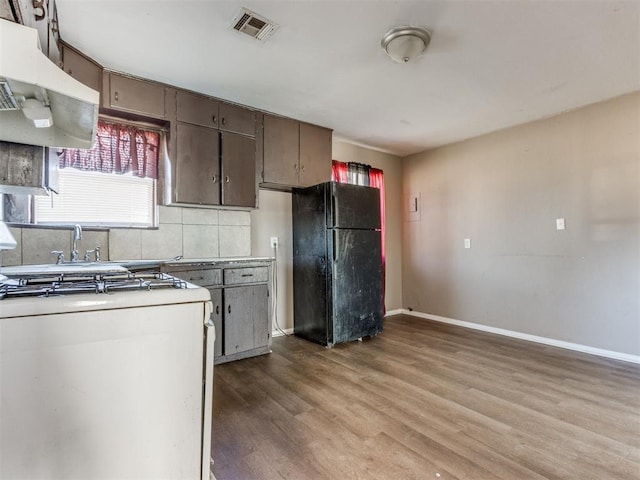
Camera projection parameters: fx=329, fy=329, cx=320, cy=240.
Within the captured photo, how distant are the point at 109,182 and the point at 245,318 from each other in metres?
1.63

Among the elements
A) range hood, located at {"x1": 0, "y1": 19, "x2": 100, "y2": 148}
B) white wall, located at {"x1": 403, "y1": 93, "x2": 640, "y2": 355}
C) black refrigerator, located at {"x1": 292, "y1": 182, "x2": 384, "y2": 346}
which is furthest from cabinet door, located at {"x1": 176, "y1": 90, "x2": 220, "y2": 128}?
white wall, located at {"x1": 403, "y1": 93, "x2": 640, "y2": 355}

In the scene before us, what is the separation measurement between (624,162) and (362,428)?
3199 mm

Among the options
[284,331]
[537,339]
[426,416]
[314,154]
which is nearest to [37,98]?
[426,416]

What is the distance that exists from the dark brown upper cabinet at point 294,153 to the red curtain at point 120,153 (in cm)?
103

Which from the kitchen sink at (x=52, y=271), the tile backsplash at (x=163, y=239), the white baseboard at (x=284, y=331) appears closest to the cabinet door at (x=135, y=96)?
the tile backsplash at (x=163, y=239)

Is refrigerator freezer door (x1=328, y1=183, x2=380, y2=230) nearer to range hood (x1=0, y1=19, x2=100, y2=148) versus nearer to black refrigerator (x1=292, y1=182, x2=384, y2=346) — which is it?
black refrigerator (x1=292, y1=182, x2=384, y2=346)

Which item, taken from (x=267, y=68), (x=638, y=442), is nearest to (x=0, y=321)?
(x=267, y=68)

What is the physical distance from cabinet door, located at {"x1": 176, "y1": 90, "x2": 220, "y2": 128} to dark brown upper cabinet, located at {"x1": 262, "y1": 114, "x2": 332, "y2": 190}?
532mm

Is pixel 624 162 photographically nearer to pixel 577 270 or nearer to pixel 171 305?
pixel 577 270

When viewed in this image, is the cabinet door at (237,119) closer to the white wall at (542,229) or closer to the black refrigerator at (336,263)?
the black refrigerator at (336,263)

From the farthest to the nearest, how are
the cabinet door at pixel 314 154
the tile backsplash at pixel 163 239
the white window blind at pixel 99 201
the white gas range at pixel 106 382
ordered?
the cabinet door at pixel 314 154
the white window blind at pixel 99 201
the tile backsplash at pixel 163 239
the white gas range at pixel 106 382

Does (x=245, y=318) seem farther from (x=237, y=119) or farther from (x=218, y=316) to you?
(x=237, y=119)

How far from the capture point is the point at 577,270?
3.18 meters

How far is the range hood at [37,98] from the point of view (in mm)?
944
